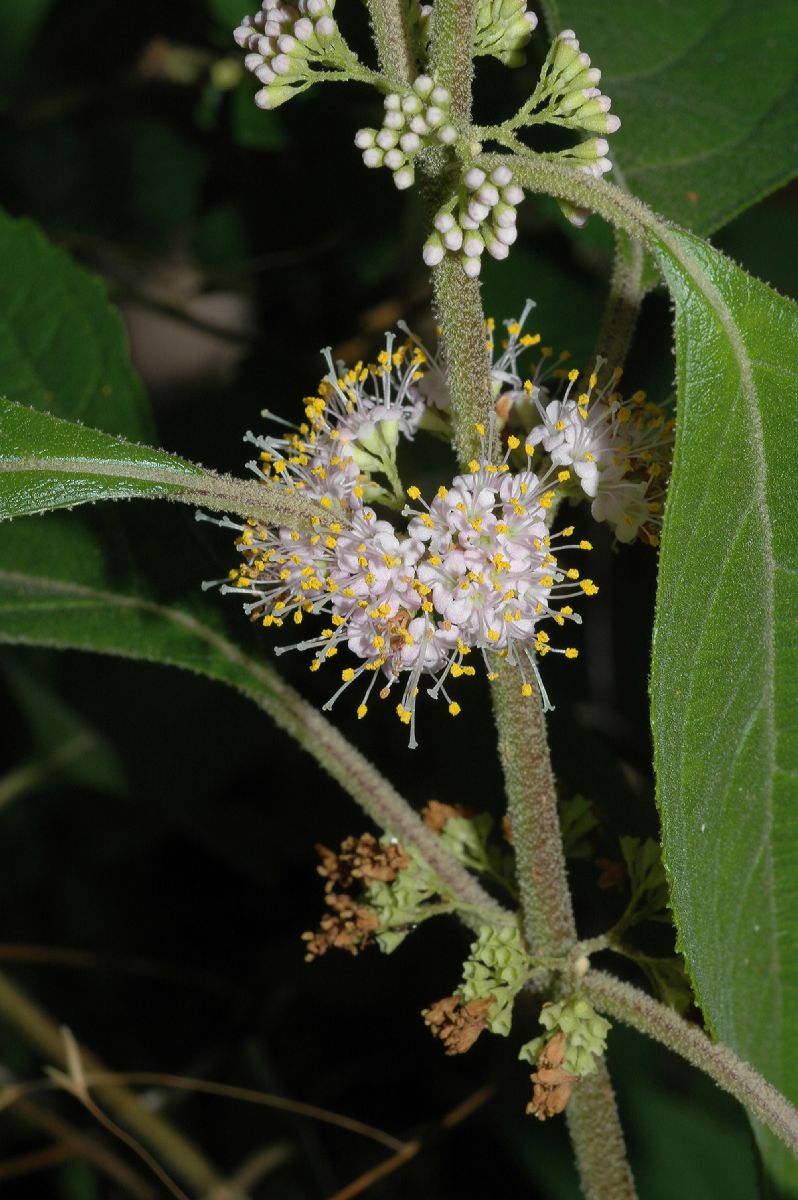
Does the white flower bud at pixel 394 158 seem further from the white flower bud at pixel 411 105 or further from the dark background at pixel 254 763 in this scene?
the dark background at pixel 254 763

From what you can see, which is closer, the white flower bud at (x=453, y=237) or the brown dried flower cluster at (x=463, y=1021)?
the white flower bud at (x=453, y=237)

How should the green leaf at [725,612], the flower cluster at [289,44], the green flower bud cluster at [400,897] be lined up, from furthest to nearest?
the green flower bud cluster at [400,897], the flower cluster at [289,44], the green leaf at [725,612]

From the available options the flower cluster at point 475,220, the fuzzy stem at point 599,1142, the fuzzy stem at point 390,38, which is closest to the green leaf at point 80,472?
the flower cluster at point 475,220

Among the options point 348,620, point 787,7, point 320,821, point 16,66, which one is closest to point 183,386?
point 16,66

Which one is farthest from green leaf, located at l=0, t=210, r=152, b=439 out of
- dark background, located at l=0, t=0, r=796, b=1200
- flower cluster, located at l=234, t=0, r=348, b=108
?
flower cluster, located at l=234, t=0, r=348, b=108

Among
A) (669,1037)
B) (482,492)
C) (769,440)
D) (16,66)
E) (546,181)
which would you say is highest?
(16,66)

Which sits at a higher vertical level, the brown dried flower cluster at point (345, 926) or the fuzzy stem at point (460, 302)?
the fuzzy stem at point (460, 302)

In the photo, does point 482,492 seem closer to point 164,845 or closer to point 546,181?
point 546,181
